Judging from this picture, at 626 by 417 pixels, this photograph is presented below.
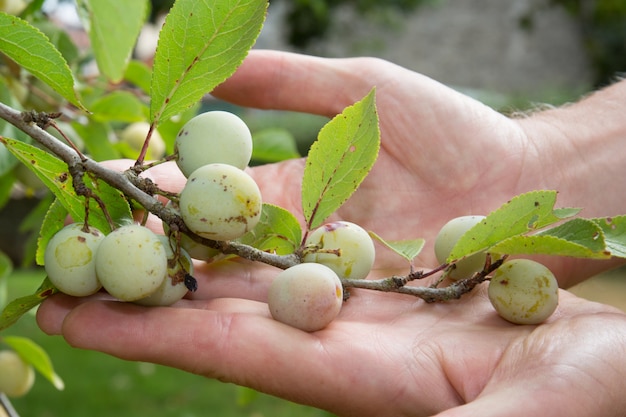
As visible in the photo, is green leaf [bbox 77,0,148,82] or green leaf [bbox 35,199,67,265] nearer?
green leaf [bbox 35,199,67,265]

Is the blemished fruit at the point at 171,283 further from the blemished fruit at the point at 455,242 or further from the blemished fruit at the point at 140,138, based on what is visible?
the blemished fruit at the point at 140,138

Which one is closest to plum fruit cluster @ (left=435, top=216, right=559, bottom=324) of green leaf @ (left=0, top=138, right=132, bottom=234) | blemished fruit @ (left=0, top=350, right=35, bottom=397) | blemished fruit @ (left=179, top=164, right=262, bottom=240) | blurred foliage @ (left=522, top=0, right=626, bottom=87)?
blemished fruit @ (left=179, top=164, right=262, bottom=240)

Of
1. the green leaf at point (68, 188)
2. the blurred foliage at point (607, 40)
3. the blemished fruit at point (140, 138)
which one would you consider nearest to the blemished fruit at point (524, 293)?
the green leaf at point (68, 188)

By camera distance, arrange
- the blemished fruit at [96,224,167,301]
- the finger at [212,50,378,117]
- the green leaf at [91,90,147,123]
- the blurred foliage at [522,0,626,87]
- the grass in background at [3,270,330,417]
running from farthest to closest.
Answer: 1. the blurred foliage at [522,0,626,87]
2. the grass in background at [3,270,330,417]
3. the finger at [212,50,378,117]
4. the green leaf at [91,90,147,123]
5. the blemished fruit at [96,224,167,301]

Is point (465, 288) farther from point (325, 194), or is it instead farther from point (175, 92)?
point (175, 92)

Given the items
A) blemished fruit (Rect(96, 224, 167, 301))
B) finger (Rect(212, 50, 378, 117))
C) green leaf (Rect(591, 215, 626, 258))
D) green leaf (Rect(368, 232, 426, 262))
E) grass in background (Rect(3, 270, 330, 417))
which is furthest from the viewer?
grass in background (Rect(3, 270, 330, 417))

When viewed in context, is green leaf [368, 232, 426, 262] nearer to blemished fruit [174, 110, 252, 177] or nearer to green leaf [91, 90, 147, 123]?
blemished fruit [174, 110, 252, 177]

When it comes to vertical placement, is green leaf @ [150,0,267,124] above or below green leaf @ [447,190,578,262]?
above
